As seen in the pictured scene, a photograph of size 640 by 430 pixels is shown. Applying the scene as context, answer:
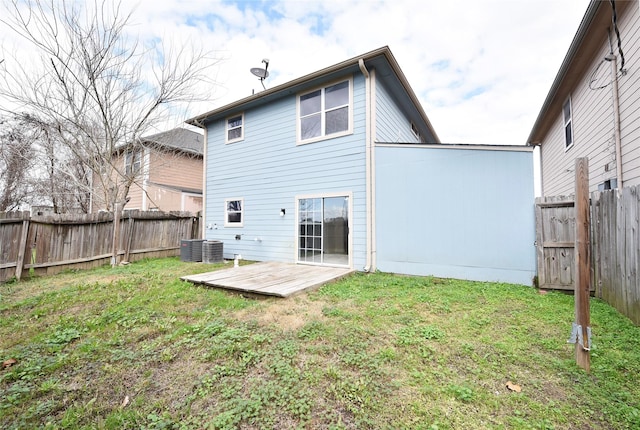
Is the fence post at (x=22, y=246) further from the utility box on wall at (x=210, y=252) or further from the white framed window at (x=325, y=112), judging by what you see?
the white framed window at (x=325, y=112)

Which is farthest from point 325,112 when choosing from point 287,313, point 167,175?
point 167,175

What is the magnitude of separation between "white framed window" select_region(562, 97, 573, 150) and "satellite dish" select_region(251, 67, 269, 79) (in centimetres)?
917

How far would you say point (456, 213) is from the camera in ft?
17.6

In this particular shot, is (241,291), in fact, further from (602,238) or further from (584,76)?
(584,76)

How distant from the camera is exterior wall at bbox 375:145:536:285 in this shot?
16.2ft

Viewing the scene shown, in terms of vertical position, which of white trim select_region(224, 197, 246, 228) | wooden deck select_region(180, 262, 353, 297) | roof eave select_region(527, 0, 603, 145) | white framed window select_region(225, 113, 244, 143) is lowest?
wooden deck select_region(180, 262, 353, 297)

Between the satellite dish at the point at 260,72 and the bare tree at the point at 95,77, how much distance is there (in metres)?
1.44

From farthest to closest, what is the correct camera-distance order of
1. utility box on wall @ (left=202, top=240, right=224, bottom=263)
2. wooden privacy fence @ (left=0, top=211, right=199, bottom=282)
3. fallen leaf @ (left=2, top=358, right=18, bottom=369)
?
utility box on wall @ (left=202, top=240, right=224, bottom=263) < wooden privacy fence @ (left=0, top=211, right=199, bottom=282) < fallen leaf @ (left=2, top=358, right=18, bottom=369)

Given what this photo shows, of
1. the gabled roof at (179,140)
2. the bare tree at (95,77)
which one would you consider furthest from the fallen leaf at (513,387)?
the gabled roof at (179,140)

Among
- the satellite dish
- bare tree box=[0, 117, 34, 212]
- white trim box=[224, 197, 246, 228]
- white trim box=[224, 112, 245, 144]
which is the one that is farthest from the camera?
bare tree box=[0, 117, 34, 212]

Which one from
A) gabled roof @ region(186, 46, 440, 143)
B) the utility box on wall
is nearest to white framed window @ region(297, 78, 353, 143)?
gabled roof @ region(186, 46, 440, 143)

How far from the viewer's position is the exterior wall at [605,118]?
4.21 meters

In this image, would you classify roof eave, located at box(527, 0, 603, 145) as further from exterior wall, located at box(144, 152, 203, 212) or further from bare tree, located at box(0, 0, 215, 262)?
exterior wall, located at box(144, 152, 203, 212)

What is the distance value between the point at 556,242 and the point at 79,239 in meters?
10.6
